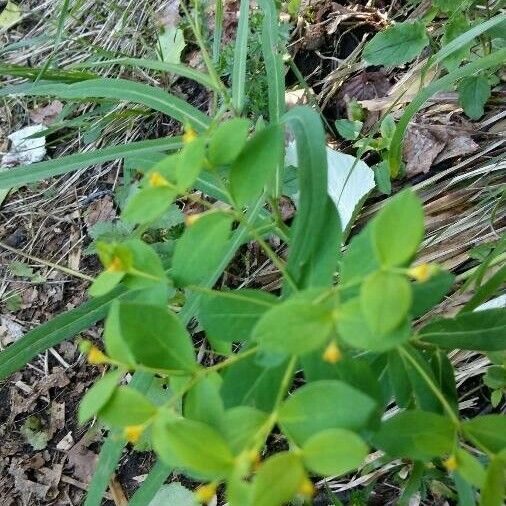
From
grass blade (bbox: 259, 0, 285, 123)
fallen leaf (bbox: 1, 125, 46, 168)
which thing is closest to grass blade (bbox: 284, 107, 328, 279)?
grass blade (bbox: 259, 0, 285, 123)

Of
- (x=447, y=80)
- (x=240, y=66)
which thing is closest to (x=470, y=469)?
(x=447, y=80)

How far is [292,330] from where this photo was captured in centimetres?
42

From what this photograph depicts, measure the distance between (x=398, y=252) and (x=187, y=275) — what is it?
0.19 metres

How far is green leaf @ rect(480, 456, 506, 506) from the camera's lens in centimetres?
46

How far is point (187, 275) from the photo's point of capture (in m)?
0.55

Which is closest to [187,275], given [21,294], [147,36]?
[21,294]

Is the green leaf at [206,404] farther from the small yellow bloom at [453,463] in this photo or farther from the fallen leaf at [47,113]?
the fallen leaf at [47,113]

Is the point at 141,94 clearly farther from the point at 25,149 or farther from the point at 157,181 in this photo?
the point at 25,149

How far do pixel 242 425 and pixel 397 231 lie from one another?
163 mm

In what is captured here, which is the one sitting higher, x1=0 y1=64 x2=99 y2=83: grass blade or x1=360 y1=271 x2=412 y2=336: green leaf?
x1=0 y1=64 x2=99 y2=83: grass blade

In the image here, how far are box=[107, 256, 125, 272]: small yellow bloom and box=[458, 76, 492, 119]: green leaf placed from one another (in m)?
0.81

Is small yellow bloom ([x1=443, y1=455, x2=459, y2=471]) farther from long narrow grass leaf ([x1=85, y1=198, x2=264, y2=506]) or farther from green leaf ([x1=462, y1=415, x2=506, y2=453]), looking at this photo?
long narrow grass leaf ([x1=85, y1=198, x2=264, y2=506])

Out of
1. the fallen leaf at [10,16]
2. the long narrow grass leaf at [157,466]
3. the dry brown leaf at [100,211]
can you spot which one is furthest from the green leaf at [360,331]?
the fallen leaf at [10,16]

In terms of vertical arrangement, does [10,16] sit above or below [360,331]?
above
